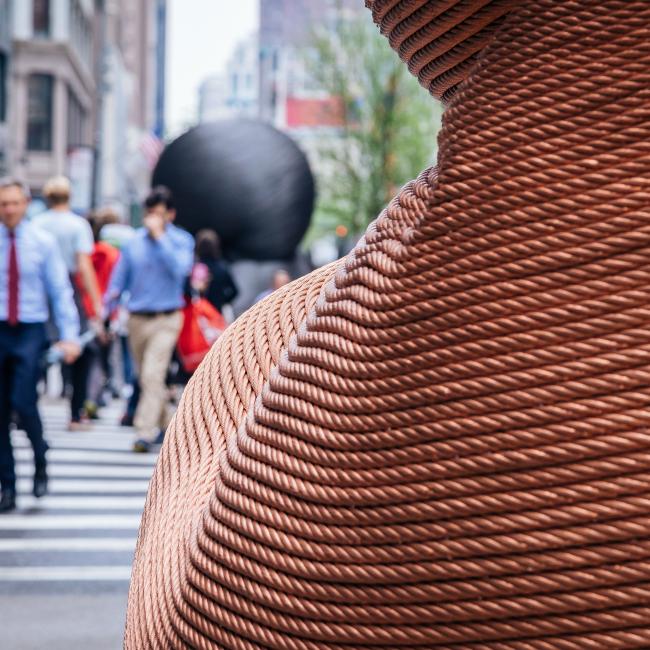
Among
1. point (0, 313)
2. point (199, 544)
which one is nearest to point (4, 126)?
point (0, 313)

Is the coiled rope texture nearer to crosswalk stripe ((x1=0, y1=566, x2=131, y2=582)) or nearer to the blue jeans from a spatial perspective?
crosswalk stripe ((x1=0, y1=566, x2=131, y2=582))

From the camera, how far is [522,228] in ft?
4.38

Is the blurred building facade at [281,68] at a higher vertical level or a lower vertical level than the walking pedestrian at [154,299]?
lower

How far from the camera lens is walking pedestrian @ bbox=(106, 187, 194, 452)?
35.1 ft

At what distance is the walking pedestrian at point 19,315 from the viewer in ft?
26.1

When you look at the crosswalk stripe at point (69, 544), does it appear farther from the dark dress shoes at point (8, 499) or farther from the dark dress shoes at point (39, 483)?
the dark dress shoes at point (39, 483)

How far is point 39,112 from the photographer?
1822 inches

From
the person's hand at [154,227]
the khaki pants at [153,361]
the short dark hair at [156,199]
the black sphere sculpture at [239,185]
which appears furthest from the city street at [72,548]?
the black sphere sculpture at [239,185]

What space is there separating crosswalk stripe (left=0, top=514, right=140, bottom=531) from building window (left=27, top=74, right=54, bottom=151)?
39.4 meters

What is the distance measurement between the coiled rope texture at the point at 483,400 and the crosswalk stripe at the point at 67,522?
240 inches

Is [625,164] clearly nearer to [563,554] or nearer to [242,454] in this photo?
[563,554]

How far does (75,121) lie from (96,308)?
4301cm

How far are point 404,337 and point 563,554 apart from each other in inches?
10.1

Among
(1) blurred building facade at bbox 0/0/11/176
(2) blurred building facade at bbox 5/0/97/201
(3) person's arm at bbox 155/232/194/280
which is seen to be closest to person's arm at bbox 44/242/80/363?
(3) person's arm at bbox 155/232/194/280
